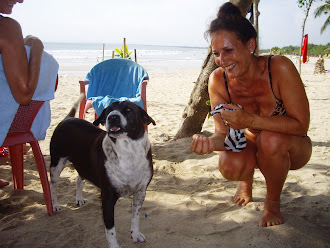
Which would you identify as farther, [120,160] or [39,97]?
[39,97]

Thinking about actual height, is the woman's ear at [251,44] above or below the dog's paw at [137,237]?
above

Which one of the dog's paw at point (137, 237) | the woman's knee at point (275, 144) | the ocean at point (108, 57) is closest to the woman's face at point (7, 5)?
the dog's paw at point (137, 237)

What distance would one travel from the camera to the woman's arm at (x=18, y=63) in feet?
7.57

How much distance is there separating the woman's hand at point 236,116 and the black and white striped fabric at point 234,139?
0.12 m

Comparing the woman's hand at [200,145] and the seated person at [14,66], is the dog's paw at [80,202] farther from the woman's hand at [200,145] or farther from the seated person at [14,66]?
the woman's hand at [200,145]

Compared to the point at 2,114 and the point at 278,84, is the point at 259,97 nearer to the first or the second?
the point at 278,84

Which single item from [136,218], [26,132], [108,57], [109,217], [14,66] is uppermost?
[108,57]

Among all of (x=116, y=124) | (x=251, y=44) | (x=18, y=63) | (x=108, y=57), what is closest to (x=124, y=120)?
A: (x=116, y=124)

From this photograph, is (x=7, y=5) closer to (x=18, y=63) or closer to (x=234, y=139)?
(x=18, y=63)

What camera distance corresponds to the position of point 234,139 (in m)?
2.38

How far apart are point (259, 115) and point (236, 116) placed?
0.26m

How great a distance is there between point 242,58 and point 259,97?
1.49ft

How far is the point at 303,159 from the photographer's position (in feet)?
8.16

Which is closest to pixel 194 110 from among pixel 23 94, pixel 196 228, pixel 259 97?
pixel 259 97
